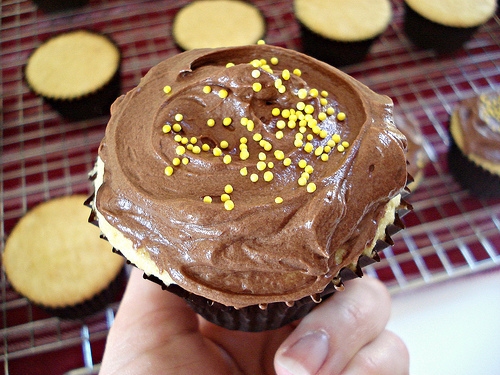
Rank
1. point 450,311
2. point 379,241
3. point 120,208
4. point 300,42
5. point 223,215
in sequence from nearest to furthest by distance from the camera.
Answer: point 223,215, point 120,208, point 379,241, point 450,311, point 300,42

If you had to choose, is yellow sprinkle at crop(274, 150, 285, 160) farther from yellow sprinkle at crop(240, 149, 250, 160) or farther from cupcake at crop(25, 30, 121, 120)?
cupcake at crop(25, 30, 121, 120)

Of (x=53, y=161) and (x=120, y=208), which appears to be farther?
(x=53, y=161)

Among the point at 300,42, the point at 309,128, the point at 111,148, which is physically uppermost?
the point at 309,128

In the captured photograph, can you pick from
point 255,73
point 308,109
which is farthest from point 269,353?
point 255,73

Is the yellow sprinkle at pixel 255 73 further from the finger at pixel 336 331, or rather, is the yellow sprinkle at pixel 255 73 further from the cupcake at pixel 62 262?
the cupcake at pixel 62 262

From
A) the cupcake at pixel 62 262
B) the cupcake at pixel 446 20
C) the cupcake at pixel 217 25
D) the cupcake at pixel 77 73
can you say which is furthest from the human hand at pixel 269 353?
the cupcake at pixel 446 20

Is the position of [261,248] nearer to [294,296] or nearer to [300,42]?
[294,296]

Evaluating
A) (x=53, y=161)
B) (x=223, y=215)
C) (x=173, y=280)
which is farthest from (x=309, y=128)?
(x=53, y=161)
